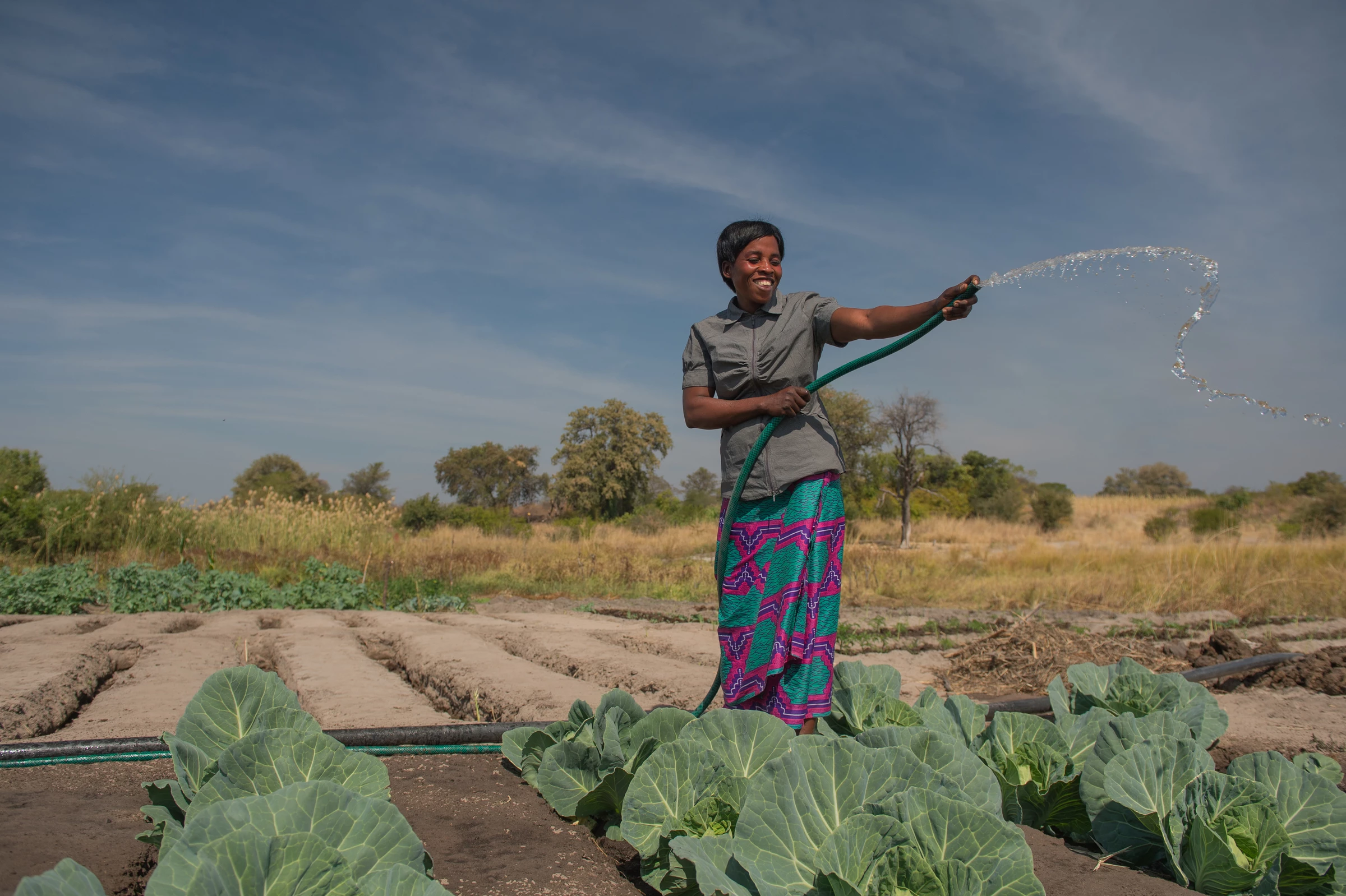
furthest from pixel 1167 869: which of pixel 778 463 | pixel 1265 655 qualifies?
pixel 1265 655

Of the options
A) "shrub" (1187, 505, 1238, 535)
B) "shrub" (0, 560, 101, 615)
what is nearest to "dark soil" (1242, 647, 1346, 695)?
"shrub" (0, 560, 101, 615)

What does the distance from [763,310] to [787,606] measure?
2.81ft

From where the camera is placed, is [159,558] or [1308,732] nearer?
[1308,732]

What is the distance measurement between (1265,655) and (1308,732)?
4.16 feet

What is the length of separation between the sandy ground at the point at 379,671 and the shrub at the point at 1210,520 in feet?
54.9

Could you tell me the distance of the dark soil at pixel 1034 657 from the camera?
4.43m

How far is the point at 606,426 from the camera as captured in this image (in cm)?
2873

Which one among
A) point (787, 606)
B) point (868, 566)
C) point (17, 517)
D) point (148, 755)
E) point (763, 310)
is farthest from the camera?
point (868, 566)

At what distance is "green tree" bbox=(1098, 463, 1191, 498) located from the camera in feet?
159

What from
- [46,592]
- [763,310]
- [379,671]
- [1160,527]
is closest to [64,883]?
[763,310]

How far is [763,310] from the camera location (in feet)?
7.64

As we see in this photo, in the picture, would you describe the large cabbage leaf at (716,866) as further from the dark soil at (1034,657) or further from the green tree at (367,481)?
the green tree at (367,481)

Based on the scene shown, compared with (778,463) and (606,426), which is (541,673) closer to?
(778,463)

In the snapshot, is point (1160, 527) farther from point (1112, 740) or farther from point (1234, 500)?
point (1112, 740)
